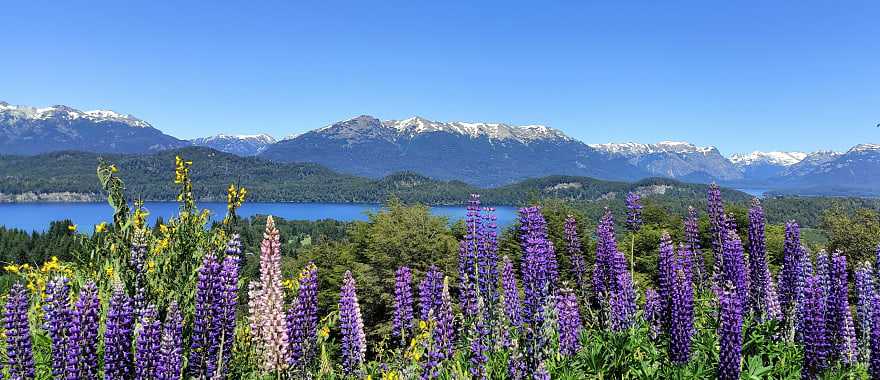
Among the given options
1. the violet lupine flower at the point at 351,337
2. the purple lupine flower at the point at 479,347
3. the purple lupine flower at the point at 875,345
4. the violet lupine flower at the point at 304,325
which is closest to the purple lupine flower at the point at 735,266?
the purple lupine flower at the point at 875,345

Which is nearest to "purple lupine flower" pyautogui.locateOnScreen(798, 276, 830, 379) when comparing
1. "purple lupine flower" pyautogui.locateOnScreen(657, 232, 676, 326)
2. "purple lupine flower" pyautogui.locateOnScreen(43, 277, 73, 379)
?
"purple lupine flower" pyautogui.locateOnScreen(657, 232, 676, 326)

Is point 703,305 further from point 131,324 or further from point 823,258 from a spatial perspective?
point 131,324

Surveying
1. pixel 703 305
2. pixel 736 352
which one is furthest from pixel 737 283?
pixel 736 352

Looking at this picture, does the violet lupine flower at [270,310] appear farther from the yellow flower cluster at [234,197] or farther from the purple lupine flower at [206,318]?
the yellow flower cluster at [234,197]

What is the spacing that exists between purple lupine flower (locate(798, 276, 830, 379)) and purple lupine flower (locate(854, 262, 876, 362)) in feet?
3.63

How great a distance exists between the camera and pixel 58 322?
4285 millimetres

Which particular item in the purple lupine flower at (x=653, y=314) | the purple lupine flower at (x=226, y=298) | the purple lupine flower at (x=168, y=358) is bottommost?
the purple lupine flower at (x=653, y=314)

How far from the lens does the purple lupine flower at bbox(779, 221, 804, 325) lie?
9633 millimetres

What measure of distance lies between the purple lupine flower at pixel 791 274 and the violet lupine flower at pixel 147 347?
994cm

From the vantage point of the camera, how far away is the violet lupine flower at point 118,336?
13.8 ft

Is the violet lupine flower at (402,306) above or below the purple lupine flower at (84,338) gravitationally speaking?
below

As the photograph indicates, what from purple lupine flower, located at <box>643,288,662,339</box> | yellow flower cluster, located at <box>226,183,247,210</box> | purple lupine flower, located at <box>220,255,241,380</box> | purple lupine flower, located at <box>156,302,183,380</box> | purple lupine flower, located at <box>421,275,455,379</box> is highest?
yellow flower cluster, located at <box>226,183,247,210</box>

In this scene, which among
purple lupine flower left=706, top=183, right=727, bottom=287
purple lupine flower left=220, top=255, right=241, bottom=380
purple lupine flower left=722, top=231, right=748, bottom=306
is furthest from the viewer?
purple lupine flower left=706, top=183, right=727, bottom=287

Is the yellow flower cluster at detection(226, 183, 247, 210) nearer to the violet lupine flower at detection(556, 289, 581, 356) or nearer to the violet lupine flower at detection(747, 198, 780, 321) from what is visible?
the violet lupine flower at detection(556, 289, 581, 356)
